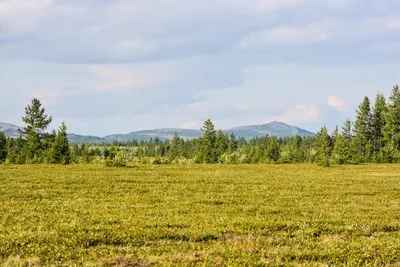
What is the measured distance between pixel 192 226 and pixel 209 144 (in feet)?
291

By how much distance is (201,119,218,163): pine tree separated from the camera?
9569cm

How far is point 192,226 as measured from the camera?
1642cm

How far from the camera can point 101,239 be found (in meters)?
13.8

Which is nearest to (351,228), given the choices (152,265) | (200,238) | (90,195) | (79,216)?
(200,238)

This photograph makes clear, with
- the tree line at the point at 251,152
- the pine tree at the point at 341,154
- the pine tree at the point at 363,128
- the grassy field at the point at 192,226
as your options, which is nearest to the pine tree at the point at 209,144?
the tree line at the point at 251,152

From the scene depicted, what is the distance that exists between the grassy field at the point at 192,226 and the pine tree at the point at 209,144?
65.4 m

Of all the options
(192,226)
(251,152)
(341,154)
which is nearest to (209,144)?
(251,152)

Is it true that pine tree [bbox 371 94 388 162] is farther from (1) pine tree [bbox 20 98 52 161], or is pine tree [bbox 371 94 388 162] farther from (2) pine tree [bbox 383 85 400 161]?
(1) pine tree [bbox 20 98 52 161]

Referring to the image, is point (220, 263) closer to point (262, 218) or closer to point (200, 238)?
point (200, 238)

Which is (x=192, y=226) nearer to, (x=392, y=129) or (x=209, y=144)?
(x=209, y=144)

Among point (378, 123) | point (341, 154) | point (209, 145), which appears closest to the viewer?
point (341, 154)

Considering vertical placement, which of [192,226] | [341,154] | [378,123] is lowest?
[192,226]

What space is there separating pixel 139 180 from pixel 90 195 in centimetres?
1046

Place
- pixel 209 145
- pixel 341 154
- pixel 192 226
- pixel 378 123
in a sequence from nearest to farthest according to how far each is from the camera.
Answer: pixel 192 226 < pixel 341 154 < pixel 209 145 < pixel 378 123
